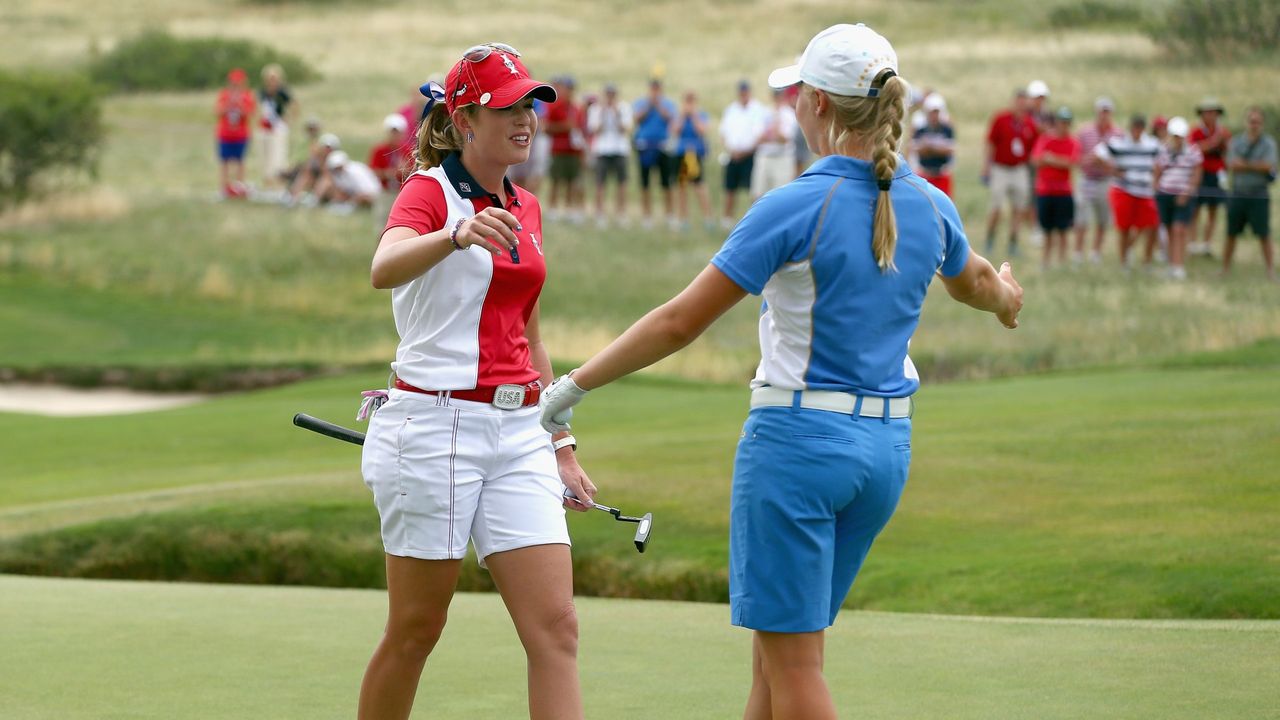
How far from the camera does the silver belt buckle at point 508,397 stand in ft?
14.3

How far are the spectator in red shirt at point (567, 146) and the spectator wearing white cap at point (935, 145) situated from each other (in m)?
4.88

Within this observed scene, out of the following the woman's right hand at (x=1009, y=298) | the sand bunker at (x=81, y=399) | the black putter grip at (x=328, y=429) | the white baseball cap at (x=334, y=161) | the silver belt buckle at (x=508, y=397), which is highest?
the woman's right hand at (x=1009, y=298)

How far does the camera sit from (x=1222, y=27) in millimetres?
37375

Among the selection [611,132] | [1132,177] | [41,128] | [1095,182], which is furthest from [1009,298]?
[41,128]

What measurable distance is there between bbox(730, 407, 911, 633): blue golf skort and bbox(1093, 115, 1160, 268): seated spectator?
1839 centimetres

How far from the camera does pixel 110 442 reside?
44.7 feet

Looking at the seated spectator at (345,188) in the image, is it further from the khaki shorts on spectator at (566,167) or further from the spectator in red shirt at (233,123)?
the khaki shorts on spectator at (566,167)

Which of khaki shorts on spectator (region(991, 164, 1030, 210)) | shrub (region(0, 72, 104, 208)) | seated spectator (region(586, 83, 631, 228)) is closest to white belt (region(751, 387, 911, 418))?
khaki shorts on spectator (region(991, 164, 1030, 210))

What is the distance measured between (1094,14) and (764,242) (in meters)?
59.2

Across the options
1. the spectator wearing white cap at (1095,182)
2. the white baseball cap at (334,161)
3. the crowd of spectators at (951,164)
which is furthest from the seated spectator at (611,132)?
the spectator wearing white cap at (1095,182)

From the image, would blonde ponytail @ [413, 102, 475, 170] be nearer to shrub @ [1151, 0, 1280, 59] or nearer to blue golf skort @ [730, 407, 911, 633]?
blue golf skort @ [730, 407, 911, 633]

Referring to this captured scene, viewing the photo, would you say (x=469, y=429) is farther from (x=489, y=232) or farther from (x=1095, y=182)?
(x=1095, y=182)

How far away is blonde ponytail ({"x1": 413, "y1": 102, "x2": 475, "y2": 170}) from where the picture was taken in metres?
4.48

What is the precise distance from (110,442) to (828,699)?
35.1 ft
